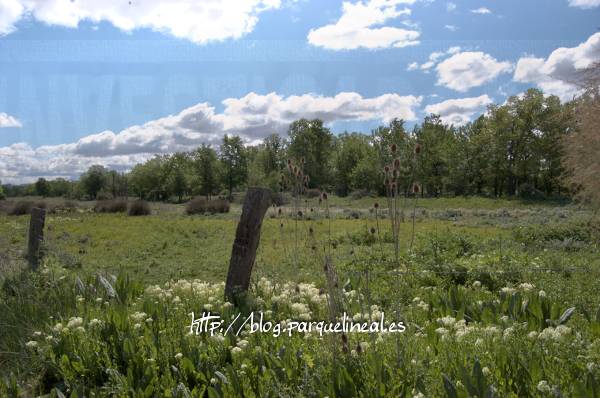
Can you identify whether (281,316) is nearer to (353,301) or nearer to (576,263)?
(353,301)

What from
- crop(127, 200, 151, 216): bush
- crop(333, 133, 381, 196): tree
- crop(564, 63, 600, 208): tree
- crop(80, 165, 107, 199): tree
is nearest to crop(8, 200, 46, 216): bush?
crop(127, 200, 151, 216): bush

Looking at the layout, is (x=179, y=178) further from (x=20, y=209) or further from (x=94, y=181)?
(x=20, y=209)

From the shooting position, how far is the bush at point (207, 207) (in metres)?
29.1

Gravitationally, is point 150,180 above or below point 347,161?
below

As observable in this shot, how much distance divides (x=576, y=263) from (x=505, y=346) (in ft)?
17.7

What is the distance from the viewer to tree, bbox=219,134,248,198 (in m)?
57.8

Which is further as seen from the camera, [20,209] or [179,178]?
[179,178]

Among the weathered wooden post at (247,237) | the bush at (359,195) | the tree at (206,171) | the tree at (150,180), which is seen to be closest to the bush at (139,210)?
the bush at (359,195)

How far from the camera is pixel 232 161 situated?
58.6 m

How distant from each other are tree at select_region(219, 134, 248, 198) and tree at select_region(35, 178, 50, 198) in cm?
5897

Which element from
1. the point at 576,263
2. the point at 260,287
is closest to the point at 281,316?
the point at 260,287

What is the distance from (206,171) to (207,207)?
2952 centimetres

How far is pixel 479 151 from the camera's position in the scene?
145ft

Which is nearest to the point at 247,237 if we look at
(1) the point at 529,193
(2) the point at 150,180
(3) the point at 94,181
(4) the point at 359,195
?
(1) the point at 529,193
